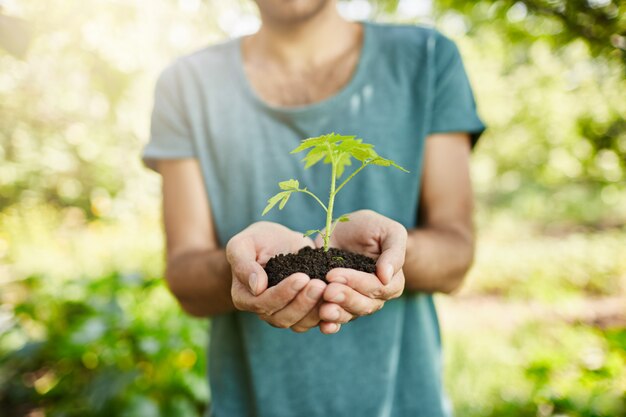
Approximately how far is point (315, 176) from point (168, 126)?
63 centimetres

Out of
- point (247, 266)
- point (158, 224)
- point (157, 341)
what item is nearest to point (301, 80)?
point (247, 266)

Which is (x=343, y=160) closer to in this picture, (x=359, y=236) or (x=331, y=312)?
(x=359, y=236)

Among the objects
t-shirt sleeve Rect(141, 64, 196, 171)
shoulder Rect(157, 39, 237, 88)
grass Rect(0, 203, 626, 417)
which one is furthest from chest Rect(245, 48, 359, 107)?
grass Rect(0, 203, 626, 417)

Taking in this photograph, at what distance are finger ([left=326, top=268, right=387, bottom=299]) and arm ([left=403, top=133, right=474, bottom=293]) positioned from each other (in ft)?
1.91

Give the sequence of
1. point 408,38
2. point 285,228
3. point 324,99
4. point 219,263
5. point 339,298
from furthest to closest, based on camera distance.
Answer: point 408,38 < point 324,99 < point 219,263 < point 285,228 < point 339,298

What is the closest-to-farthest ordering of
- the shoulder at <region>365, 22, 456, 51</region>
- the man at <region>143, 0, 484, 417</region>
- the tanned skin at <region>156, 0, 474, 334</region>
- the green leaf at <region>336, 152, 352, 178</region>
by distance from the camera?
the green leaf at <region>336, 152, 352, 178</region>
the tanned skin at <region>156, 0, 474, 334</region>
the man at <region>143, 0, 484, 417</region>
the shoulder at <region>365, 22, 456, 51</region>

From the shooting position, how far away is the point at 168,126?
1.74 m

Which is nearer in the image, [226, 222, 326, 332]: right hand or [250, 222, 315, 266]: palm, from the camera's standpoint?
[226, 222, 326, 332]: right hand

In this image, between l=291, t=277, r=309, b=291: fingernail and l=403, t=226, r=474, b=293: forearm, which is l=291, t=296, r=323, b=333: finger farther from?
l=403, t=226, r=474, b=293: forearm

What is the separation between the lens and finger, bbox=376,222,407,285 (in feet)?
3.21

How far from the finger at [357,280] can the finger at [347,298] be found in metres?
0.01

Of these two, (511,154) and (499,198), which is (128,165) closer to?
(511,154)

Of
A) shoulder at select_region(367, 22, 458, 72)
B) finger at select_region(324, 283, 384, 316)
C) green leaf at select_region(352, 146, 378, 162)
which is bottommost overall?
finger at select_region(324, 283, 384, 316)

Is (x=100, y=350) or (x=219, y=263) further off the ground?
(x=219, y=263)
